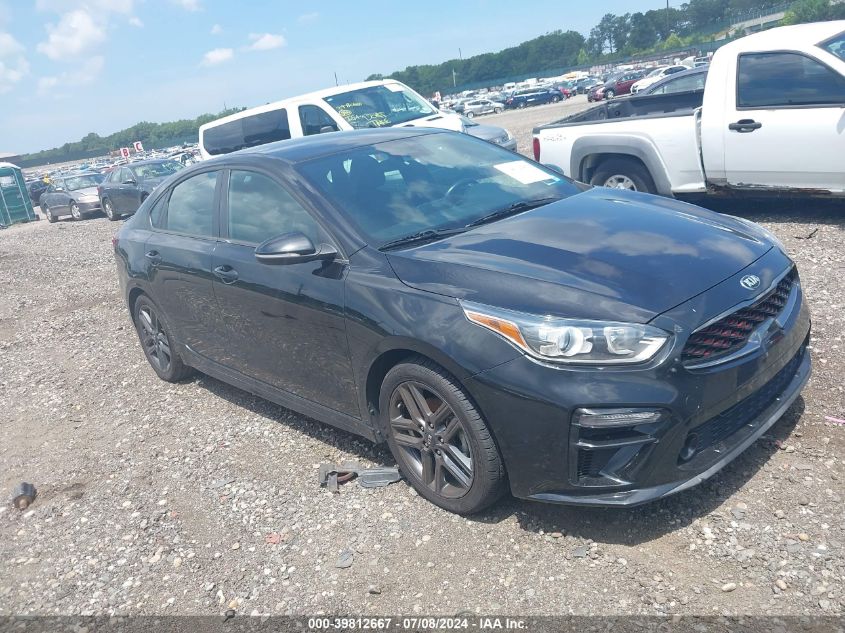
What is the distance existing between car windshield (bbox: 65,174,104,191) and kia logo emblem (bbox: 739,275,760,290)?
2353 centimetres

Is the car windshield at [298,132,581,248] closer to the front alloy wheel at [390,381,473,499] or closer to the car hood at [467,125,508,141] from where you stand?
the front alloy wheel at [390,381,473,499]

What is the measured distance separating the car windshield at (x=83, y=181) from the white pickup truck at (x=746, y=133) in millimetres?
19254

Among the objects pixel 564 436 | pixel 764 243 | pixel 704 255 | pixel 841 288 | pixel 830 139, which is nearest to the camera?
pixel 564 436

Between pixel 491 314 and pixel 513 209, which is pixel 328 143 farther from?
pixel 491 314

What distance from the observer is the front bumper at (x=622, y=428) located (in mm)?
2863

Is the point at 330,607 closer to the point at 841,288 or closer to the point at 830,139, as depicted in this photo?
the point at 841,288

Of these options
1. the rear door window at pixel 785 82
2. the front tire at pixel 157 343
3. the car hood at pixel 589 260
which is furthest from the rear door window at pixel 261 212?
the rear door window at pixel 785 82

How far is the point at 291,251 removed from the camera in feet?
12.1

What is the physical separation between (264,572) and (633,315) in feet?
6.73

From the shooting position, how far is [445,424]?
3396 mm

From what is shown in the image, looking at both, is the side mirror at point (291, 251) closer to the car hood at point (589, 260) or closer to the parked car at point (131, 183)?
the car hood at point (589, 260)

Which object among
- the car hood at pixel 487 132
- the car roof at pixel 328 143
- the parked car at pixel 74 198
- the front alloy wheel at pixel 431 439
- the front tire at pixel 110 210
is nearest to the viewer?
the front alloy wheel at pixel 431 439

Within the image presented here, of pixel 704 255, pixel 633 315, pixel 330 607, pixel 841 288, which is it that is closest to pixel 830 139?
pixel 841 288

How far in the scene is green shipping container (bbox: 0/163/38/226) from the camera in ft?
89.1
